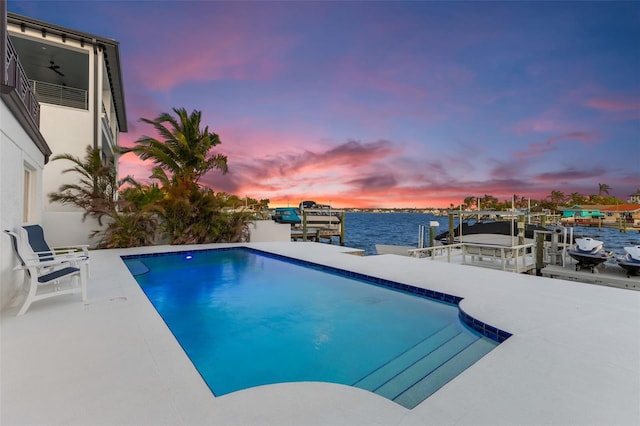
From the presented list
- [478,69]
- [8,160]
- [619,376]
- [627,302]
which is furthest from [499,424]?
[478,69]

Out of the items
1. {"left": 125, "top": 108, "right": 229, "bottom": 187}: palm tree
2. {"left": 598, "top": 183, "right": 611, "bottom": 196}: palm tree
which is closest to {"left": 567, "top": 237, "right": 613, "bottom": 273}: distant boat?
{"left": 125, "top": 108, "right": 229, "bottom": 187}: palm tree

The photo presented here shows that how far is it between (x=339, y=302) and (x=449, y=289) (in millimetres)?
1860

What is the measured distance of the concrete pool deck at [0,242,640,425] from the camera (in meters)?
1.93

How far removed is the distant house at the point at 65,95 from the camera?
1064cm

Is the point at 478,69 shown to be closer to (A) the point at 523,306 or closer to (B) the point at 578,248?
(B) the point at 578,248

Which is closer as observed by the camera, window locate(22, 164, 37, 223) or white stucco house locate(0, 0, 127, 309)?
window locate(22, 164, 37, 223)

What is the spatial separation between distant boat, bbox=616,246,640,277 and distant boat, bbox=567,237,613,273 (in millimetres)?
292

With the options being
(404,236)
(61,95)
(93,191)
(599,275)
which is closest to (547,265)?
(599,275)

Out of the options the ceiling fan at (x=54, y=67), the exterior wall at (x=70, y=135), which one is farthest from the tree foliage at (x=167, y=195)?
the ceiling fan at (x=54, y=67)

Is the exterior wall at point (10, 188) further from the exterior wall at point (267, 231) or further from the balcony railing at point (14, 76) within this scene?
the exterior wall at point (267, 231)

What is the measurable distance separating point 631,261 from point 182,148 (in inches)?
587

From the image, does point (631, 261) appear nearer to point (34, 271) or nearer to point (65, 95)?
point (34, 271)

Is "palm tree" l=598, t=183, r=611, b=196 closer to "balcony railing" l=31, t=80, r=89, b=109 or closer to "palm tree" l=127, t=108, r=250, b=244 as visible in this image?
"palm tree" l=127, t=108, r=250, b=244

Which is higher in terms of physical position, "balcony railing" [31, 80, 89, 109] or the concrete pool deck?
"balcony railing" [31, 80, 89, 109]
